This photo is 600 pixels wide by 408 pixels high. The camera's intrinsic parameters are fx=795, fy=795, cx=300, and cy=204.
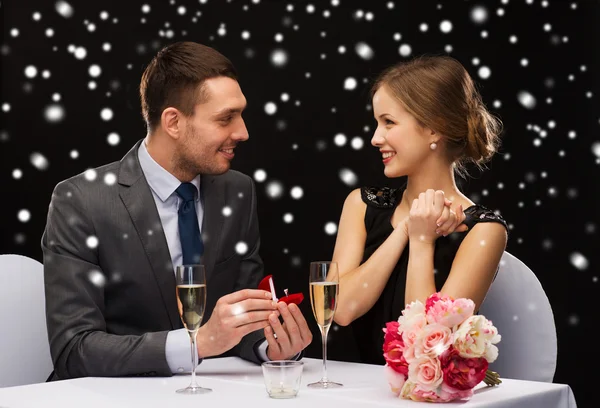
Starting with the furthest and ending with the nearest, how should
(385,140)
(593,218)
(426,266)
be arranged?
(593,218) < (385,140) < (426,266)

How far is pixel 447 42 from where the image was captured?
10.8ft

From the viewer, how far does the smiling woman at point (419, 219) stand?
222cm

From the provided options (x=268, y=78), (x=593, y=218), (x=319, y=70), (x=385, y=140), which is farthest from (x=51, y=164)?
(x=593, y=218)

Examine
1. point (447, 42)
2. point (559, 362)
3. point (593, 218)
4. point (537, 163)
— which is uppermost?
point (447, 42)

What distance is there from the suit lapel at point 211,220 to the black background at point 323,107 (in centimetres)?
79

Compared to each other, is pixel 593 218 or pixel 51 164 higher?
pixel 51 164

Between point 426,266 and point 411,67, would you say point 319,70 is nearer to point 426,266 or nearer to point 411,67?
point 411,67

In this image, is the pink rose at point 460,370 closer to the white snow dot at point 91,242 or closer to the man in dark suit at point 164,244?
the man in dark suit at point 164,244

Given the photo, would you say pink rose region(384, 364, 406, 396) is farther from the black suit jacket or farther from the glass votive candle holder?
the black suit jacket

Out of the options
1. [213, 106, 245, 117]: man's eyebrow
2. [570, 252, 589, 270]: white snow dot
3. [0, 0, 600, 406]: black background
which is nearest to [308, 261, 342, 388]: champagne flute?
[213, 106, 245, 117]: man's eyebrow

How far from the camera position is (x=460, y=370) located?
1.43 m

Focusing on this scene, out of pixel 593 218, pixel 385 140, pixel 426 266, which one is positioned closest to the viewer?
pixel 426 266

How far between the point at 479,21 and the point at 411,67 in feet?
3.25

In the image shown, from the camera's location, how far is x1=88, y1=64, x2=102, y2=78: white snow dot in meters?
3.22
